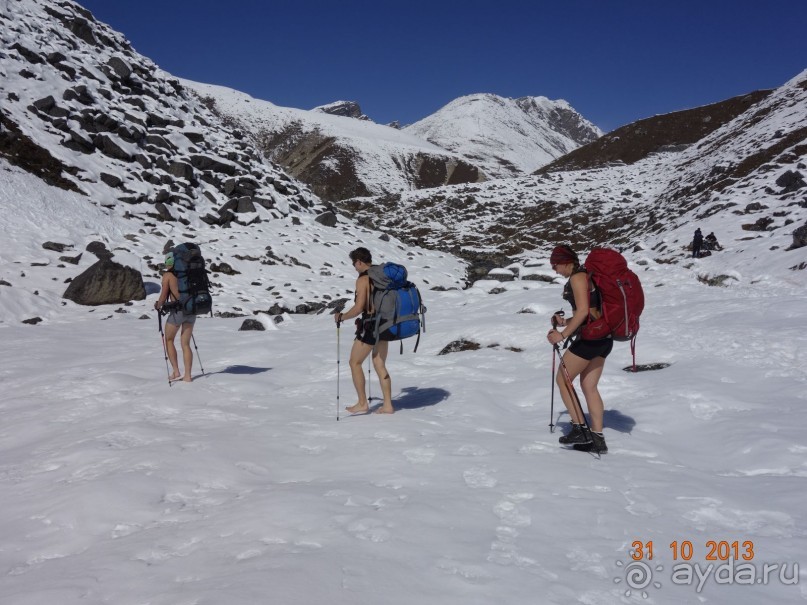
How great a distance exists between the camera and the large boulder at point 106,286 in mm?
15901

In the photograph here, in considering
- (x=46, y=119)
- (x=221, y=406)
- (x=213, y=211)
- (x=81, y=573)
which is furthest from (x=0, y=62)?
(x=81, y=573)

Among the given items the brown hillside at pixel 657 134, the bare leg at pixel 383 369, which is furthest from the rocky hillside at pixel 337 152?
the bare leg at pixel 383 369

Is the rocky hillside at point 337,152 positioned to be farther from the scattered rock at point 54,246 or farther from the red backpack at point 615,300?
the red backpack at point 615,300

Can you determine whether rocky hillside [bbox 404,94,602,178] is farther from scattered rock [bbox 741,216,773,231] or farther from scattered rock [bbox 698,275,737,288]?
scattered rock [bbox 698,275,737,288]

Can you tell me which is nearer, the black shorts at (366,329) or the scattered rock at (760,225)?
the black shorts at (366,329)

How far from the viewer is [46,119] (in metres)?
25.6

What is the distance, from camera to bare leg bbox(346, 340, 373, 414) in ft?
21.2

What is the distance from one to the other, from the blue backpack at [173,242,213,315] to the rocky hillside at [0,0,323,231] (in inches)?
710

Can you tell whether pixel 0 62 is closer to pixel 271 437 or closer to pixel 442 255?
pixel 442 255

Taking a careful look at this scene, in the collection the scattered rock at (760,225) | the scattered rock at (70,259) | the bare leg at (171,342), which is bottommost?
the bare leg at (171,342)

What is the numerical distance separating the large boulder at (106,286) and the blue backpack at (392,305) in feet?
44.0

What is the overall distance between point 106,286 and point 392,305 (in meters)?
13.7

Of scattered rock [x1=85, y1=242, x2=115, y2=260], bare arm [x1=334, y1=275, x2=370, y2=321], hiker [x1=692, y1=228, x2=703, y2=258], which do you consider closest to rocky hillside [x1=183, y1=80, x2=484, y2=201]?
scattered rock [x1=85, y1=242, x2=115, y2=260]

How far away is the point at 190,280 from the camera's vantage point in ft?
27.0
